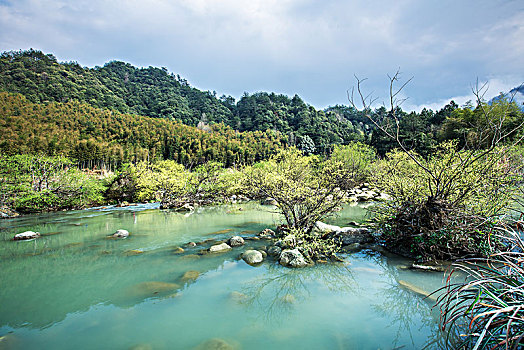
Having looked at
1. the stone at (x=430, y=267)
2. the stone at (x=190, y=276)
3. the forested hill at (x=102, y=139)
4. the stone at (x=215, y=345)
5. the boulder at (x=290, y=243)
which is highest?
the forested hill at (x=102, y=139)

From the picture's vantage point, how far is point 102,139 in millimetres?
41500

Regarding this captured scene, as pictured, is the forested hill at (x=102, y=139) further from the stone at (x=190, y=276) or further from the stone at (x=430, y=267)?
the stone at (x=430, y=267)

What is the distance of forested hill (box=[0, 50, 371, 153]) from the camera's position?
203 ft

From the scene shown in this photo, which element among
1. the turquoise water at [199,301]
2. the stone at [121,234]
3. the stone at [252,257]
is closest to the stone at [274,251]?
the stone at [252,257]

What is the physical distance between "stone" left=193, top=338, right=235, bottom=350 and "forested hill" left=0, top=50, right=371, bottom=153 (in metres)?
61.6

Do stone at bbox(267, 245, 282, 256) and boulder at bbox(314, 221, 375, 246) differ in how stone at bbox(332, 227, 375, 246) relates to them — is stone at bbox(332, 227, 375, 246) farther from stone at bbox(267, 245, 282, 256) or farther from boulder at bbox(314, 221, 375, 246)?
stone at bbox(267, 245, 282, 256)

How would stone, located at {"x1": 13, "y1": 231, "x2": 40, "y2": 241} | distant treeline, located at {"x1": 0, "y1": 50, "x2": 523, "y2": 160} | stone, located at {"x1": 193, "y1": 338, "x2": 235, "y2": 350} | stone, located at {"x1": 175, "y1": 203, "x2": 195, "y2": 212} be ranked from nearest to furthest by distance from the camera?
stone, located at {"x1": 193, "y1": 338, "x2": 235, "y2": 350}, stone, located at {"x1": 13, "y1": 231, "x2": 40, "y2": 241}, stone, located at {"x1": 175, "y1": 203, "x2": 195, "y2": 212}, distant treeline, located at {"x1": 0, "y1": 50, "x2": 523, "y2": 160}

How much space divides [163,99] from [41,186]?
A: 8165 cm

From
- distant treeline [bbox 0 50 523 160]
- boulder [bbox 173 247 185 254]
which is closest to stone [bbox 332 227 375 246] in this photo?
boulder [bbox 173 247 185 254]

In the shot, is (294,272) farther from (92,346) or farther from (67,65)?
(67,65)

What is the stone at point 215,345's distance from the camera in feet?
12.1

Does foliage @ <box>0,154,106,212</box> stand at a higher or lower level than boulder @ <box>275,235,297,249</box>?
higher

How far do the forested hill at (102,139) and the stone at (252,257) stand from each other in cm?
2196

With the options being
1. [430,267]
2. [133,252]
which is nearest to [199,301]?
[133,252]
